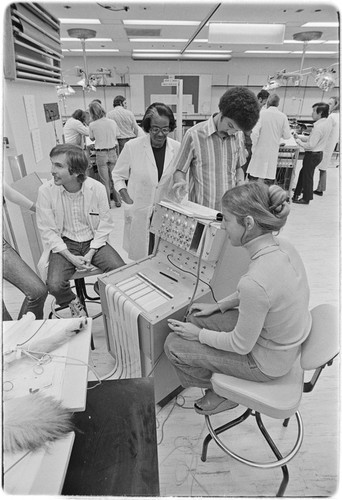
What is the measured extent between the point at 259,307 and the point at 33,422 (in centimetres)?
69

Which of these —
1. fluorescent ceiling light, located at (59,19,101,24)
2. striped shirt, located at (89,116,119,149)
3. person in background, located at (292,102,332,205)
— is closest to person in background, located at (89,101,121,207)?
striped shirt, located at (89,116,119,149)

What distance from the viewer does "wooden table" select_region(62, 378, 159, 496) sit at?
2.76 ft

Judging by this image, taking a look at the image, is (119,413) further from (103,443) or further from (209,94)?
(209,94)

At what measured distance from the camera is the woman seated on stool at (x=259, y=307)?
0.98 m

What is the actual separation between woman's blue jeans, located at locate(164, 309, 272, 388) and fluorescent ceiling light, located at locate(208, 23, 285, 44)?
17.2 feet

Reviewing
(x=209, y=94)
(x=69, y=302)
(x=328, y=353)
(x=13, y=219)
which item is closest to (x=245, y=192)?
(x=328, y=353)

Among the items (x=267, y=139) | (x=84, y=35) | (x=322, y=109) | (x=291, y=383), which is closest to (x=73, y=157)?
(x=291, y=383)

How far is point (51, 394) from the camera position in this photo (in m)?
0.81

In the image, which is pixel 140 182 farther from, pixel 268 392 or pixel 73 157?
pixel 268 392

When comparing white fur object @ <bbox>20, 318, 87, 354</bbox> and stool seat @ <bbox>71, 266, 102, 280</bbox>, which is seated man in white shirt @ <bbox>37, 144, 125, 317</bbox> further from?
white fur object @ <bbox>20, 318, 87, 354</bbox>

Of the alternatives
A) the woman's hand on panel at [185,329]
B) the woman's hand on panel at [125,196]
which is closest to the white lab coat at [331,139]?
the woman's hand on panel at [125,196]

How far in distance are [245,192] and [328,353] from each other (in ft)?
1.93

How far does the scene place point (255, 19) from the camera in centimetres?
458

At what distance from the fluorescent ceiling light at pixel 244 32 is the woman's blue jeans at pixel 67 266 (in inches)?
186
